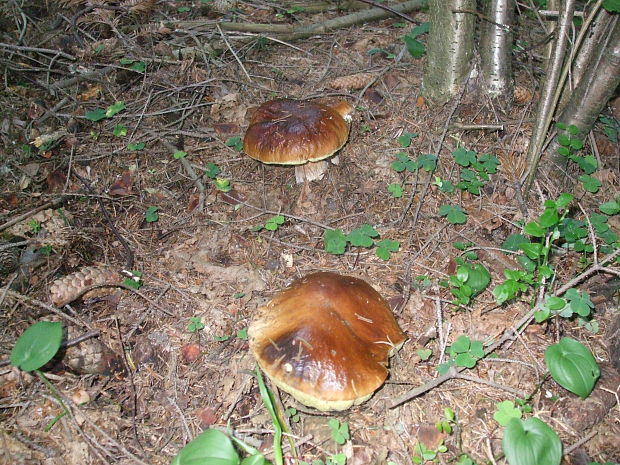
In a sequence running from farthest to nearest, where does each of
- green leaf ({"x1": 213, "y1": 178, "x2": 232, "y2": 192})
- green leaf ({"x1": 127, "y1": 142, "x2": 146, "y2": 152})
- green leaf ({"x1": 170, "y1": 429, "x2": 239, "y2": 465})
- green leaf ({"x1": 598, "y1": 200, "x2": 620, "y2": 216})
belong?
green leaf ({"x1": 127, "y1": 142, "x2": 146, "y2": 152}) → green leaf ({"x1": 213, "y1": 178, "x2": 232, "y2": 192}) → green leaf ({"x1": 598, "y1": 200, "x2": 620, "y2": 216}) → green leaf ({"x1": 170, "y1": 429, "x2": 239, "y2": 465})

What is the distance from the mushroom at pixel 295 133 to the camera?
322 centimetres

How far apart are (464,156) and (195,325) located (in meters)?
2.56

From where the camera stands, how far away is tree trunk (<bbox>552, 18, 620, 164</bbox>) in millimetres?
2959

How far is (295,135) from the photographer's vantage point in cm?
322

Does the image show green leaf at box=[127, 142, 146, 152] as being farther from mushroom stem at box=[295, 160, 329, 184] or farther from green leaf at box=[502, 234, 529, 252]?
green leaf at box=[502, 234, 529, 252]

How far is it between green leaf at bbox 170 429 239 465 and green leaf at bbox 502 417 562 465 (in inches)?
49.8

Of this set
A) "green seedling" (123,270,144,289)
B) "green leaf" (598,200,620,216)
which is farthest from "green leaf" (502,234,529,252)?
"green seedling" (123,270,144,289)

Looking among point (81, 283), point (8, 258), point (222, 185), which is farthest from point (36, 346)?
point (222, 185)

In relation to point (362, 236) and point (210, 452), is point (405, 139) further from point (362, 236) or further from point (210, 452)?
point (210, 452)

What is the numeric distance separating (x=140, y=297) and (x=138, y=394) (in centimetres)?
72

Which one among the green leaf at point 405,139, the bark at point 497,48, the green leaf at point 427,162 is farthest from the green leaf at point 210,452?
the bark at point 497,48

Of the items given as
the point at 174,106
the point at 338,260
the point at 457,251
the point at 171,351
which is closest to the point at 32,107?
the point at 174,106

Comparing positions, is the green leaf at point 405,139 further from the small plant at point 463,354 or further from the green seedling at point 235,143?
the small plant at point 463,354

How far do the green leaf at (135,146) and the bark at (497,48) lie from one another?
10.4 ft
